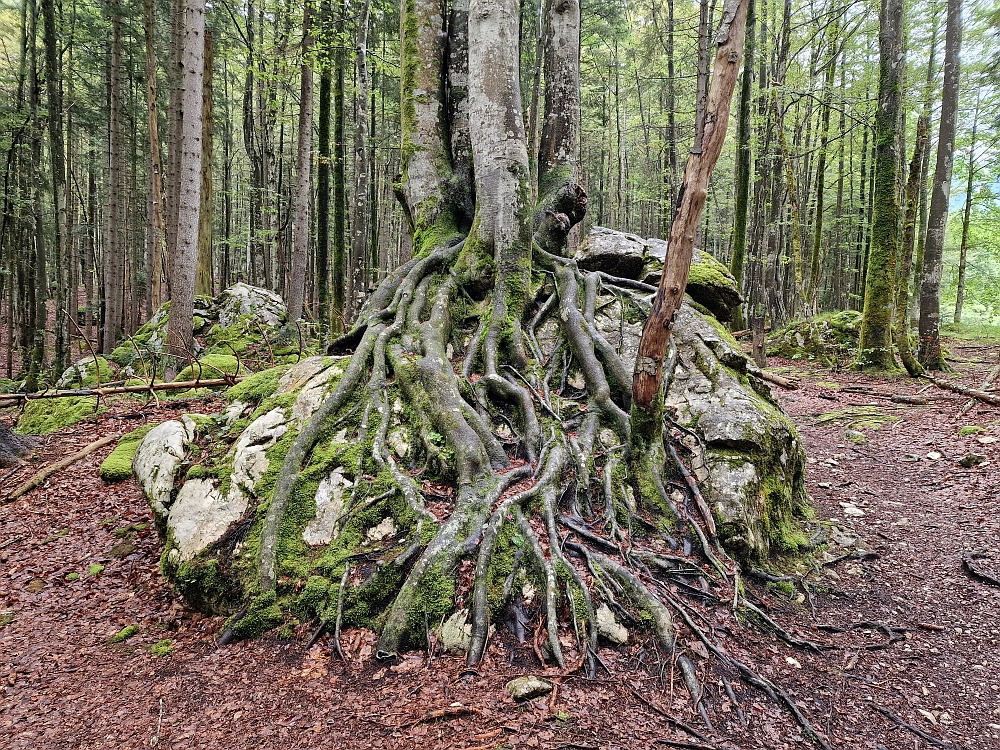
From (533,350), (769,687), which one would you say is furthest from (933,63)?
(769,687)

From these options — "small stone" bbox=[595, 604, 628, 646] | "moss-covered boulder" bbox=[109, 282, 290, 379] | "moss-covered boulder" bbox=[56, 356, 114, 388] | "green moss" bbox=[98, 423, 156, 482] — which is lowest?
"small stone" bbox=[595, 604, 628, 646]

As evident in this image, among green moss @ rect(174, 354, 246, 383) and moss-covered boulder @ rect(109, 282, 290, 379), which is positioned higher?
moss-covered boulder @ rect(109, 282, 290, 379)

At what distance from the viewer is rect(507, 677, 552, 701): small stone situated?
282 centimetres

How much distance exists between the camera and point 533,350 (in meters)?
5.41

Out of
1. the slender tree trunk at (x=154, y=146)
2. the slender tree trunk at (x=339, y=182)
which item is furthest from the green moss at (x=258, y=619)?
the slender tree trunk at (x=154, y=146)

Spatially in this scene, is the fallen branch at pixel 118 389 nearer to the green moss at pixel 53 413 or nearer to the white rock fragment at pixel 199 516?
the green moss at pixel 53 413

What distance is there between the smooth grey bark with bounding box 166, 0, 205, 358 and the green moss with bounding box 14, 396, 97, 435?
5.08 feet

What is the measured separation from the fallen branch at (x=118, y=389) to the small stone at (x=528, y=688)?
7066 millimetres

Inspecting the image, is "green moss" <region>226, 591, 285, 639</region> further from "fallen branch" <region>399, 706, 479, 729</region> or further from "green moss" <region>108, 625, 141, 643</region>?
"fallen branch" <region>399, 706, 479, 729</region>

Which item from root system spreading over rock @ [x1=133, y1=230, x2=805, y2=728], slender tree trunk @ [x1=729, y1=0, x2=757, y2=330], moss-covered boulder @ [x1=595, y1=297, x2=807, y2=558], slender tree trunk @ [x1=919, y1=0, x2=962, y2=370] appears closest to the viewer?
root system spreading over rock @ [x1=133, y1=230, x2=805, y2=728]

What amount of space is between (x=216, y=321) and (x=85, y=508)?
8.25 meters

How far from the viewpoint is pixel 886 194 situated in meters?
10.8

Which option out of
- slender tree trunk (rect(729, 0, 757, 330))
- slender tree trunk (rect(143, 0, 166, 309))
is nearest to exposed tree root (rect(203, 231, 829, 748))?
slender tree trunk (rect(729, 0, 757, 330))

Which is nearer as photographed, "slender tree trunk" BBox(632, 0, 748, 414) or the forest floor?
the forest floor
